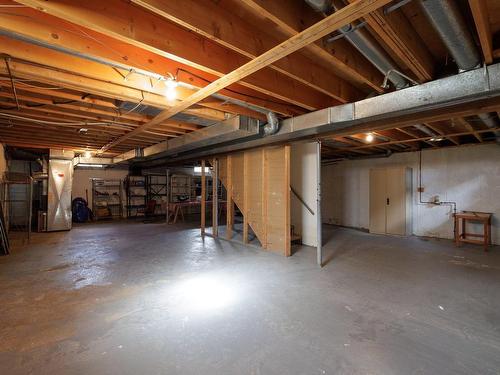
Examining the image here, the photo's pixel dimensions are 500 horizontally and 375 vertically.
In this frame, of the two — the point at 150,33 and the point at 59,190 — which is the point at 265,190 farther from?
the point at 59,190

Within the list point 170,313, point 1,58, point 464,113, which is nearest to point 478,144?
point 464,113

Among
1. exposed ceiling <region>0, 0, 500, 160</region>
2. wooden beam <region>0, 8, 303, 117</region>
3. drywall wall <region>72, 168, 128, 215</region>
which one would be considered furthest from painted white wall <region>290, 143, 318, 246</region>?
drywall wall <region>72, 168, 128, 215</region>

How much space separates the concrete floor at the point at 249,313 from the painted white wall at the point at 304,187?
732 mm

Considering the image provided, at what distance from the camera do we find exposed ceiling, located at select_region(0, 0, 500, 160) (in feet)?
4.95

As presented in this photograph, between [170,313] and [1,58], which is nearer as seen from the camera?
[1,58]

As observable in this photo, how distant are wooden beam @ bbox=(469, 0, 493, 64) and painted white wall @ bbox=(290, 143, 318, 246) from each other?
2.98 meters

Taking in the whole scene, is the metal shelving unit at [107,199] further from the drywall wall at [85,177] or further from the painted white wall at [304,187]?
the painted white wall at [304,187]

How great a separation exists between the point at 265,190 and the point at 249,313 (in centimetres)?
248

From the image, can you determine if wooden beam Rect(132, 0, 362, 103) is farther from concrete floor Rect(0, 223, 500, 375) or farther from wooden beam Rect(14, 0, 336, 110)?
concrete floor Rect(0, 223, 500, 375)

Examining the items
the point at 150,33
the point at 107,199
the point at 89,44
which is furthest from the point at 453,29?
the point at 107,199

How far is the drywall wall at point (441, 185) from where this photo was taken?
16.9 feet

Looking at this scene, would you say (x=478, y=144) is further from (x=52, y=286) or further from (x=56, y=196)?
(x=56, y=196)

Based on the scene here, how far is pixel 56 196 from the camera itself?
663 cm

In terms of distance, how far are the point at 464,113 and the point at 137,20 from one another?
116 inches
